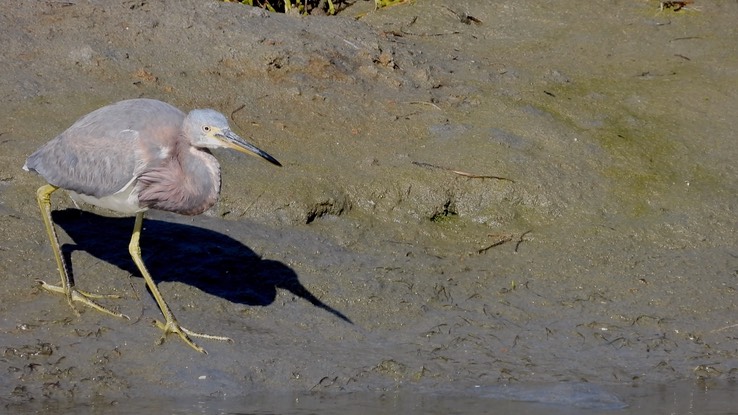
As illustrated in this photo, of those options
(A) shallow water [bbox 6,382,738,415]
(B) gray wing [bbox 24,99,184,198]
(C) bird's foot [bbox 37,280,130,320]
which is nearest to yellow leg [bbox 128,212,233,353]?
(C) bird's foot [bbox 37,280,130,320]

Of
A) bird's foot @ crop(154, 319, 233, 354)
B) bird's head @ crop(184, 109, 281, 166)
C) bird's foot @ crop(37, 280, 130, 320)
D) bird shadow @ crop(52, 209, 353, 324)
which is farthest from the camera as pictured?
bird shadow @ crop(52, 209, 353, 324)

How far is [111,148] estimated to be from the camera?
6.06 m

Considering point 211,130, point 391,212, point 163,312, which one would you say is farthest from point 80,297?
point 391,212

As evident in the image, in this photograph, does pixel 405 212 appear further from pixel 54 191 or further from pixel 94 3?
pixel 94 3

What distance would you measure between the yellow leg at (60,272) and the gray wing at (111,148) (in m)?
0.14

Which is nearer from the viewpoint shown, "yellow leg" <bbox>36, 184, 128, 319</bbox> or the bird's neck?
the bird's neck

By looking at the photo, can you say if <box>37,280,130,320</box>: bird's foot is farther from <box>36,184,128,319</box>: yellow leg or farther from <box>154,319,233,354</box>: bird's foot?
<box>154,319,233,354</box>: bird's foot

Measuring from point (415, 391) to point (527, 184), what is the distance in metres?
2.22

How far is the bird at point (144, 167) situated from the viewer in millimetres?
5926

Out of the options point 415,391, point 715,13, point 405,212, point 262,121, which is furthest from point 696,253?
point 715,13

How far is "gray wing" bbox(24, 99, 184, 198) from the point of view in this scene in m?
5.97

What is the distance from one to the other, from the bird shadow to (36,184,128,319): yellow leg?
20 centimetres

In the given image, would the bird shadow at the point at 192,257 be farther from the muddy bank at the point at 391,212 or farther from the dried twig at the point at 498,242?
the dried twig at the point at 498,242

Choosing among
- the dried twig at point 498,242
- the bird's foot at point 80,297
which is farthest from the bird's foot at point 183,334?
the dried twig at point 498,242
